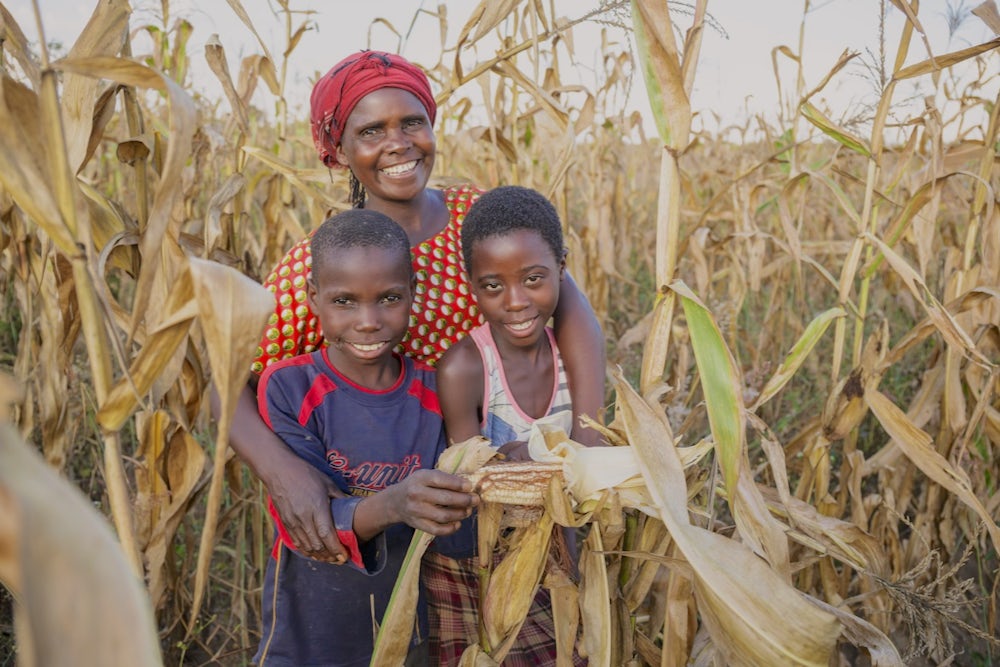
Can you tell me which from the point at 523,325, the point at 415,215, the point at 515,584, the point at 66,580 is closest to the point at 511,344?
the point at 523,325

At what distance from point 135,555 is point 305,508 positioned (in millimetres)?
609

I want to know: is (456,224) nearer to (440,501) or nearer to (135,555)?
(440,501)

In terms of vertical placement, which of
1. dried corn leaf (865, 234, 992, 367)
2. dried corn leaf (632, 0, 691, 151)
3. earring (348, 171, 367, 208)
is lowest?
dried corn leaf (865, 234, 992, 367)

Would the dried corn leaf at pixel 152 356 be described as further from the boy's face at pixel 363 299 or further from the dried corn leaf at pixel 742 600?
the boy's face at pixel 363 299

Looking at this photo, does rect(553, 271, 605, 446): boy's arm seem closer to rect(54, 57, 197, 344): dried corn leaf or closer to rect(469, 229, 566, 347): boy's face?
rect(469, 229, 566, 347): boy's face

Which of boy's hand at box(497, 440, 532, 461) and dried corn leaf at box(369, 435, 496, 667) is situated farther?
boy's hand at box(497, 440, 532, 461)

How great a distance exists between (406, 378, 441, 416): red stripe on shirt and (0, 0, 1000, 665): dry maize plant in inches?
14.4

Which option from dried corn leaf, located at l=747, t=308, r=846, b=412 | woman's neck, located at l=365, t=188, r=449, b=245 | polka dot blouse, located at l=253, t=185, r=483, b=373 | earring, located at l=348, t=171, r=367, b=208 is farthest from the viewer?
earring, located at l=348, t=171, r=367, b=208

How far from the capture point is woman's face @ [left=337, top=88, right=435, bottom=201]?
175 centimetres

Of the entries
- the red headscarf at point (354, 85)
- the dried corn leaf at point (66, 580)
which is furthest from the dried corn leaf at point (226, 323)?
the red headscarf at point (354, 85)

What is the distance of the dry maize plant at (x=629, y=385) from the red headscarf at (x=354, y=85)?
11 cm

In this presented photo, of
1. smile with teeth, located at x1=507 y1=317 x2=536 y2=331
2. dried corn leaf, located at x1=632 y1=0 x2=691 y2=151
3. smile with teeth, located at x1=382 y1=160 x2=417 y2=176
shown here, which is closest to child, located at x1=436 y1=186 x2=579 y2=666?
smile with teeth, located at x1=507 y1=317 x2=536 y2=331

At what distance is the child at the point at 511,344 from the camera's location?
5.01 feet

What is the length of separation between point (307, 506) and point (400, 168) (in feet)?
2.57
